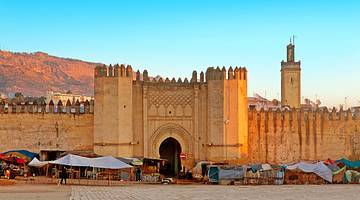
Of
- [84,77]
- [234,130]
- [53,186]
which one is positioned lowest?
[53,186]

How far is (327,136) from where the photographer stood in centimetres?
3675

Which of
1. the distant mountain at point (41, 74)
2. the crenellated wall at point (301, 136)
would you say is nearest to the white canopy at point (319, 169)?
the crenellated wall at point (301, 136)

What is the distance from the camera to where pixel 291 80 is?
61469 millimetres

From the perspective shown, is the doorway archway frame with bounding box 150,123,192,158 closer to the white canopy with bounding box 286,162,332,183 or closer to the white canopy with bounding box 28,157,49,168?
the white canopy with bounding box 28,157,49,168

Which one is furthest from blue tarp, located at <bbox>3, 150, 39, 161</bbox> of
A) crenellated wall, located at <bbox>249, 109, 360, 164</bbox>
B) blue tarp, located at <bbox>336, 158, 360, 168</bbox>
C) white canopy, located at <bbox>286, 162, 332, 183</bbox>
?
blue tarp, located at <bbox>336, 158, 360, 168</bbox>

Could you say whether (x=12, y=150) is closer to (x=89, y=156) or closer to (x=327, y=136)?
(x=89, y=156)

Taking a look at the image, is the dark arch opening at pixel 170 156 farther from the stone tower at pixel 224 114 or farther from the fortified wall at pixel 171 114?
the stone tower at pixel 224 114

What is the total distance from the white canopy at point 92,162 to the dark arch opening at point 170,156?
5598 mm

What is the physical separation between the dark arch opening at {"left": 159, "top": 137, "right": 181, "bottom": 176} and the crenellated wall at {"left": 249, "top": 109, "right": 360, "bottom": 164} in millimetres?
3777

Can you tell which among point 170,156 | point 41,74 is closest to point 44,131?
point 170,156

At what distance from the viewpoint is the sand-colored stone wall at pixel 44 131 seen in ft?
115

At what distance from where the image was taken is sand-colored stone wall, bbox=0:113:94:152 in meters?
35.2

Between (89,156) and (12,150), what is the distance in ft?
15.4

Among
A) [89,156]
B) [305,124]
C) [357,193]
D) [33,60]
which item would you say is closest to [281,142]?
[305,124]
